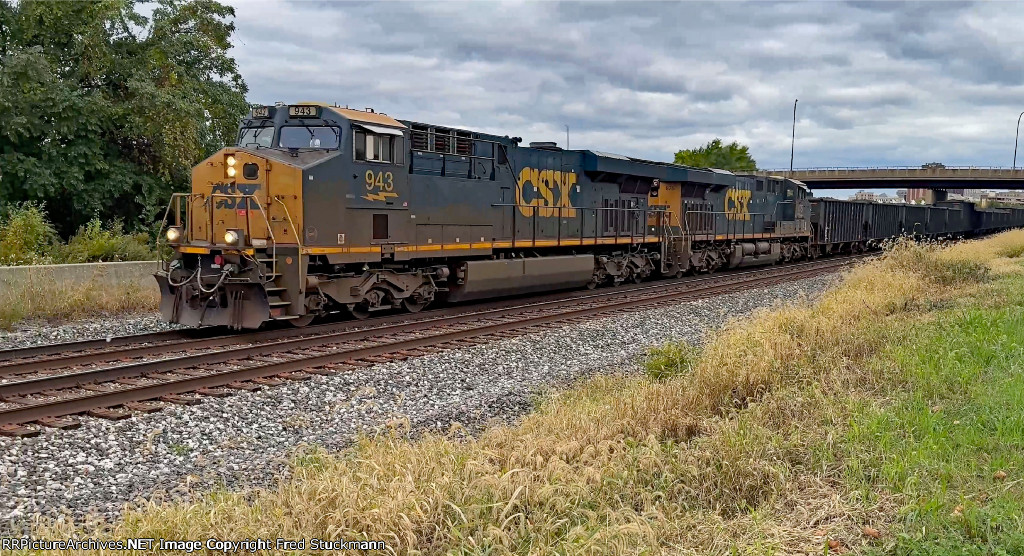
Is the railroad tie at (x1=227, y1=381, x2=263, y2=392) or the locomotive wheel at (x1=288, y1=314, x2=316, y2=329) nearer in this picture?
the railroad tie at (x1=227, y1=381, x2=263, y2=392)

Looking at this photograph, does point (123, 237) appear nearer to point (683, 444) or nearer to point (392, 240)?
point (392, 240)

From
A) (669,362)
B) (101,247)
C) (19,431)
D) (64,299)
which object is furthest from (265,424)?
(101,247)

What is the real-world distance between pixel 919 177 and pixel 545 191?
7093 centimetres

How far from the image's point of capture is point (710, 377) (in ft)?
22.5

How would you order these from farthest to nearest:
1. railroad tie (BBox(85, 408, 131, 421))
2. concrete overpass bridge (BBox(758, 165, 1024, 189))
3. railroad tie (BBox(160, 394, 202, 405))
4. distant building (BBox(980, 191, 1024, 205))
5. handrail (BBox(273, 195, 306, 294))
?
distant building (BBox(980, 191, 1024, 205)) → concrete overpass bridge (BBox(758, 165, 1024, 189)) → handrail (BBox(273, 195, 306, 294)) → railroad tie (BBox(160, 394, 202, 405)) → railroad tie (BBox(85, 408, 131, 421))

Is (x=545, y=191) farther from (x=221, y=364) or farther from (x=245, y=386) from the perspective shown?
(x=245, y=386)

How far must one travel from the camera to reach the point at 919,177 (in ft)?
243

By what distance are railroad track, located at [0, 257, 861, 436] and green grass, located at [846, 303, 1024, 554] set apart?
5.80 meters

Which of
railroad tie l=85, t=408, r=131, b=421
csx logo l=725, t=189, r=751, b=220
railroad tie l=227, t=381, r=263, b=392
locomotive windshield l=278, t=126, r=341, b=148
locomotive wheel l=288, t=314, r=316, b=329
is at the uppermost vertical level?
locomotive windshield l=278, t=126, r=341, b=148

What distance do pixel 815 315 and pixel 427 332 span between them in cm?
569

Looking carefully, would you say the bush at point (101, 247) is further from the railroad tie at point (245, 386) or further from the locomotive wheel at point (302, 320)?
the railroad tie at point (245, 386)

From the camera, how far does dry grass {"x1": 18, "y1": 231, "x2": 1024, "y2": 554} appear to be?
3717 millimetres

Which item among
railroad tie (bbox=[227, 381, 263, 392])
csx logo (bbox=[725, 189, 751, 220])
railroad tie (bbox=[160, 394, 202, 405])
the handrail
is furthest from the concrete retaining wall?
csx logo (bbox=[725, 189, 751, 220])

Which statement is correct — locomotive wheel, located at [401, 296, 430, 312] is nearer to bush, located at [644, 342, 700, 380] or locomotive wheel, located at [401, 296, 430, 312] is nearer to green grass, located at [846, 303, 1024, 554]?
bush, located at [644, 342, 700, 380]
